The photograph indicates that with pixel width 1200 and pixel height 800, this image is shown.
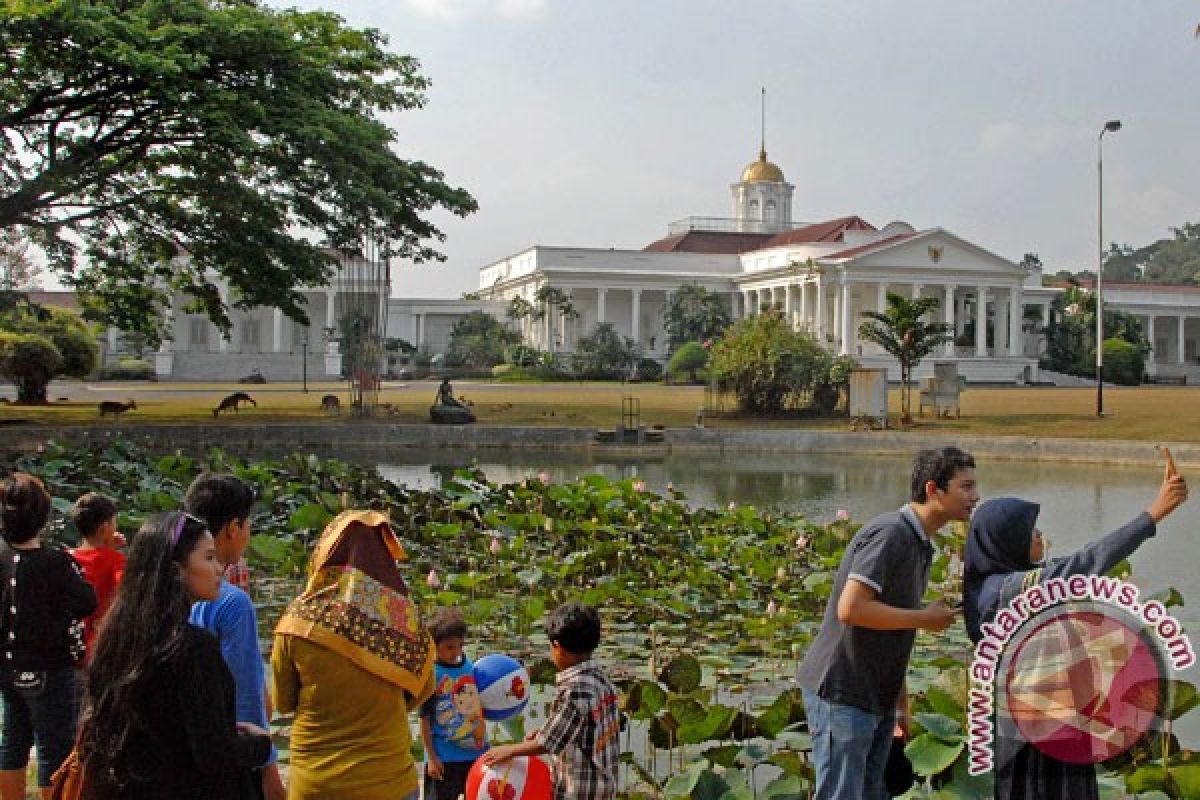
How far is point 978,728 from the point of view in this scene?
3434 mm

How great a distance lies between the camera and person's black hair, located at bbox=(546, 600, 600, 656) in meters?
3.70

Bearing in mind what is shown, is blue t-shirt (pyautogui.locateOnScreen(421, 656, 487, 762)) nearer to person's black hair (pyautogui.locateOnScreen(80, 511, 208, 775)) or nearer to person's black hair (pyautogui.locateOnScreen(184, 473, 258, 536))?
person's black hair (pyautogui.locateOnScreen(184, 473, 258, 536))

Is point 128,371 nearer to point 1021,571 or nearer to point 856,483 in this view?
point 856,483

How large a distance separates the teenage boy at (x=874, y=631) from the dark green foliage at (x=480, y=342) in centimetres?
5680

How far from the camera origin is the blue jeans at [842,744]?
3.85m

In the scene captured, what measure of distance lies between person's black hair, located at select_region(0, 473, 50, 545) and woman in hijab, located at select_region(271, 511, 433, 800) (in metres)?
1.32

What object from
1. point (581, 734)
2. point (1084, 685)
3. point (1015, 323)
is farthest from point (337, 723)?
point (1015, 323)

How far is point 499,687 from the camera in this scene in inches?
165

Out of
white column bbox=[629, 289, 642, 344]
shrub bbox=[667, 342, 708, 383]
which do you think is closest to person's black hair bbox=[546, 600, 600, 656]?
shrub bbox=[667, 342, 708, 383]

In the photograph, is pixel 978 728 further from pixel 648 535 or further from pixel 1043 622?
pixel 648 535

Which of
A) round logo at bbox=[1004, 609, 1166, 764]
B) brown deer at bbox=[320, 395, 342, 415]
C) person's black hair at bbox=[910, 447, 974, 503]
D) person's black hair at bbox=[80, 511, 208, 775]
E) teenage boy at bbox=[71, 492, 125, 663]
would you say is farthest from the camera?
brown deer at bbox=[320, 395, 342, 415]

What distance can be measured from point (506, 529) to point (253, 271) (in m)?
17.9

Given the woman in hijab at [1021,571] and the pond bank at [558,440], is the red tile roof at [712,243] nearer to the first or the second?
the pond bank at [558,440]

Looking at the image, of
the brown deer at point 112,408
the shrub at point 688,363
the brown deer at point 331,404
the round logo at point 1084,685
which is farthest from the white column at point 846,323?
the round logo at point 1084,685
